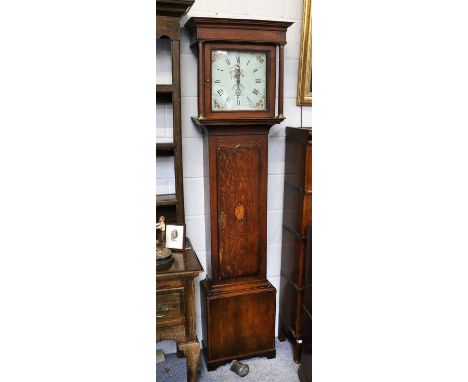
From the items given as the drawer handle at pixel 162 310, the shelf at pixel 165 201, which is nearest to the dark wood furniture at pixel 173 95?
the shelf at pixel 165 201

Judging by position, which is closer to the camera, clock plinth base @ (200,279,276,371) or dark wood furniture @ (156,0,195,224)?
dark wood furniture @ (156,0,195,224)

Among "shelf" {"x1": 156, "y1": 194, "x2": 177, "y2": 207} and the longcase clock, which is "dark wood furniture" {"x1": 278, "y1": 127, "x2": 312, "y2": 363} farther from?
"shelf" {"x1": 156, "y1": 194, "x2": 177, "y2": 207}

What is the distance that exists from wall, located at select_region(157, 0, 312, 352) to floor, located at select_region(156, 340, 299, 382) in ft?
0.28

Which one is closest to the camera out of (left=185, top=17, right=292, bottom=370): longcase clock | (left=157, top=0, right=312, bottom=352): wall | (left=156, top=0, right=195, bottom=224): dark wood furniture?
(left=156, top=0, right=195, bottom=224): dark wood furniture

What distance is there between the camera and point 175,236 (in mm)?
1372

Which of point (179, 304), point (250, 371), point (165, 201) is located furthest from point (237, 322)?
point (165, 201)

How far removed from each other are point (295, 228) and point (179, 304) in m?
0.51

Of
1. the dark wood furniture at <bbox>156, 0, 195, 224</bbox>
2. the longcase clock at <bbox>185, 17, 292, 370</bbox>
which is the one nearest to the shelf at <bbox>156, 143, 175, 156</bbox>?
the dark wood furniture at <bbox>156, 0, 195, 224</bbox>

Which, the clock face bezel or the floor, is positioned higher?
the clock face bezel

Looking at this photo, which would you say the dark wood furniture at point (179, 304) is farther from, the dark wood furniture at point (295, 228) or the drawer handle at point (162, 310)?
the dark wood furniture at point (295, 228)

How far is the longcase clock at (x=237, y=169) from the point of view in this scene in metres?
1.34

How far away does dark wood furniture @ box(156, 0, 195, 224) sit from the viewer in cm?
124
